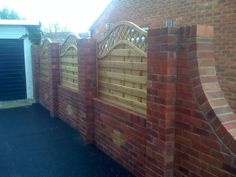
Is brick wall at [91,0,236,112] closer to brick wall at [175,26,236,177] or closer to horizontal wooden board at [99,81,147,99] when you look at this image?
horizontal wooden board at [99,81,147,99]

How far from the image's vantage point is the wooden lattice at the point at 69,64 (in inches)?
259

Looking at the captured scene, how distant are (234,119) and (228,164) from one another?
1.45 feet

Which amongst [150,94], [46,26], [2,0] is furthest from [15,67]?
[46,26]

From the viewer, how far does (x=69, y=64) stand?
7.09 m

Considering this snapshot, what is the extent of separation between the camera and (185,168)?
324 centimetres

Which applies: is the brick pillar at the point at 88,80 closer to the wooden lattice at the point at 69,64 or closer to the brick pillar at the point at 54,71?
the wooden lattice at the point at 69,64

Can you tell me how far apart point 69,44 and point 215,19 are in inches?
132

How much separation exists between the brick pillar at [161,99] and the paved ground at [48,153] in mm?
1039

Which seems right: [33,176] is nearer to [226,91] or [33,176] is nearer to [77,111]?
[77,111]

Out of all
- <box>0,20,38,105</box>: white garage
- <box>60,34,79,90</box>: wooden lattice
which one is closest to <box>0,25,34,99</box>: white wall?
<box>0,20,38,105</box>: white garage

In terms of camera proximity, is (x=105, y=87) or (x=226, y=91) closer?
(x=105, y=87)

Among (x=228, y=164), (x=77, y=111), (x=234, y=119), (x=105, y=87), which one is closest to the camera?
(x=228, y=164)

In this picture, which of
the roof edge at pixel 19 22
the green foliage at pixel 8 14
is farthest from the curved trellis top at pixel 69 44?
the green foliage at pixel 8 14

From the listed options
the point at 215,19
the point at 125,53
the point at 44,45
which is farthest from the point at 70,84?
the point at 215,19
